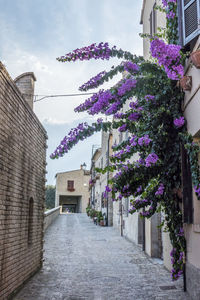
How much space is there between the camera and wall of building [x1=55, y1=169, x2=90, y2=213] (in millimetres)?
53094

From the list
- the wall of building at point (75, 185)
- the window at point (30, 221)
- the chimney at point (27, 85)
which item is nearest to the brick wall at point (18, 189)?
the window at point (30, 221)

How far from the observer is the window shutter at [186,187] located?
559 centimetres

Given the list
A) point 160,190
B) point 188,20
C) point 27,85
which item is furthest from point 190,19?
point 27,85

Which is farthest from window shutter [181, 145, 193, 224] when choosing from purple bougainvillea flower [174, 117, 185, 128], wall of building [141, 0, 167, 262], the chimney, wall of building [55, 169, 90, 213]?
wall of building [55, 169, 90, 213]

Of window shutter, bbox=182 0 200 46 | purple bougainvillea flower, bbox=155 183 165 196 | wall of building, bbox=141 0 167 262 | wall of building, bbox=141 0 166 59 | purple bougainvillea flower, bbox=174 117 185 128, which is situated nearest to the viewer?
window shutter, bbox=182 0 200 46

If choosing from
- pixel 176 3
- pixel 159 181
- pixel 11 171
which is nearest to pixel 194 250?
pixel 159 181

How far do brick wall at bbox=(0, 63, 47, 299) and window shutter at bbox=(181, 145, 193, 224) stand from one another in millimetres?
3000

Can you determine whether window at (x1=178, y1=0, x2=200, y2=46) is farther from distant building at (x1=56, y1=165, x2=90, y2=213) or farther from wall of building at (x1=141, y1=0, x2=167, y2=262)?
distant building at (x1=56, y1=165, x2=90, y2=213)

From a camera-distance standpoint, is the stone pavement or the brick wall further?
the stone pavement

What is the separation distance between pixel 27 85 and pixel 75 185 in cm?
4569

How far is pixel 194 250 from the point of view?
5680 mm

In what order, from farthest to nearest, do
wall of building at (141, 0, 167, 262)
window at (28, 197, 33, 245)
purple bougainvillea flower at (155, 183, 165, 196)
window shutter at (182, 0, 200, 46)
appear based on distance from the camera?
1. wall of building at (141, 0, 167, 262)
2. window at (28, 197, 33, 245)
3. purple bougainvillea flower at (155, 183, 165, 196)
4. window shutter at (182, 0, 200, 46)

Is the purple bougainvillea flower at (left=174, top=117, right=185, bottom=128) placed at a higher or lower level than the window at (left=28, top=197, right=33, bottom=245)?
higher

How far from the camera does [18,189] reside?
6578 millimetres
